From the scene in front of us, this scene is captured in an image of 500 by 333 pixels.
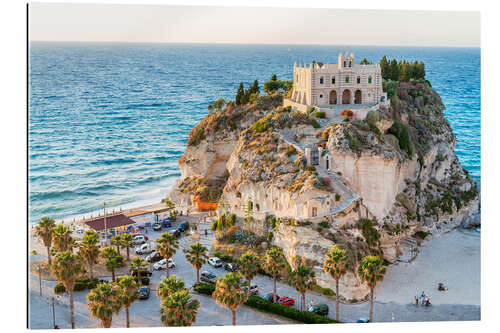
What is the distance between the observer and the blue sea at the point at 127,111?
62.1 metres

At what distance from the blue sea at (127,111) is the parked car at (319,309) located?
813 inches

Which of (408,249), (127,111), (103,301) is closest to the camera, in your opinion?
(103,301)

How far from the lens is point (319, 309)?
33000 millimetres

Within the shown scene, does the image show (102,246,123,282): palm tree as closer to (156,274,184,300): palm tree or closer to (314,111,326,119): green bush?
(156,274,184,300): palm tree

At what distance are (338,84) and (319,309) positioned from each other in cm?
1978

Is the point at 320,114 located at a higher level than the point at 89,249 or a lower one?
higher

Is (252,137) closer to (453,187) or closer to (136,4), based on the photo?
(136,4)

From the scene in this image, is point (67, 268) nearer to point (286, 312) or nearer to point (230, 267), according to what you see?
point (230, 267)

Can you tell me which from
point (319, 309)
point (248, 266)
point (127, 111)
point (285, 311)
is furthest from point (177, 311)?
point (127, 111)

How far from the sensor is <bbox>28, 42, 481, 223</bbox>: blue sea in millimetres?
62062

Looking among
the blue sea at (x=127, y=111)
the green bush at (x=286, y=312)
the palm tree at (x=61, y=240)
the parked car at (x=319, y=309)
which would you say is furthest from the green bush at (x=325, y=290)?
the blue sea at (x=127, y=111)

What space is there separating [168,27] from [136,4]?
13.6 feet
